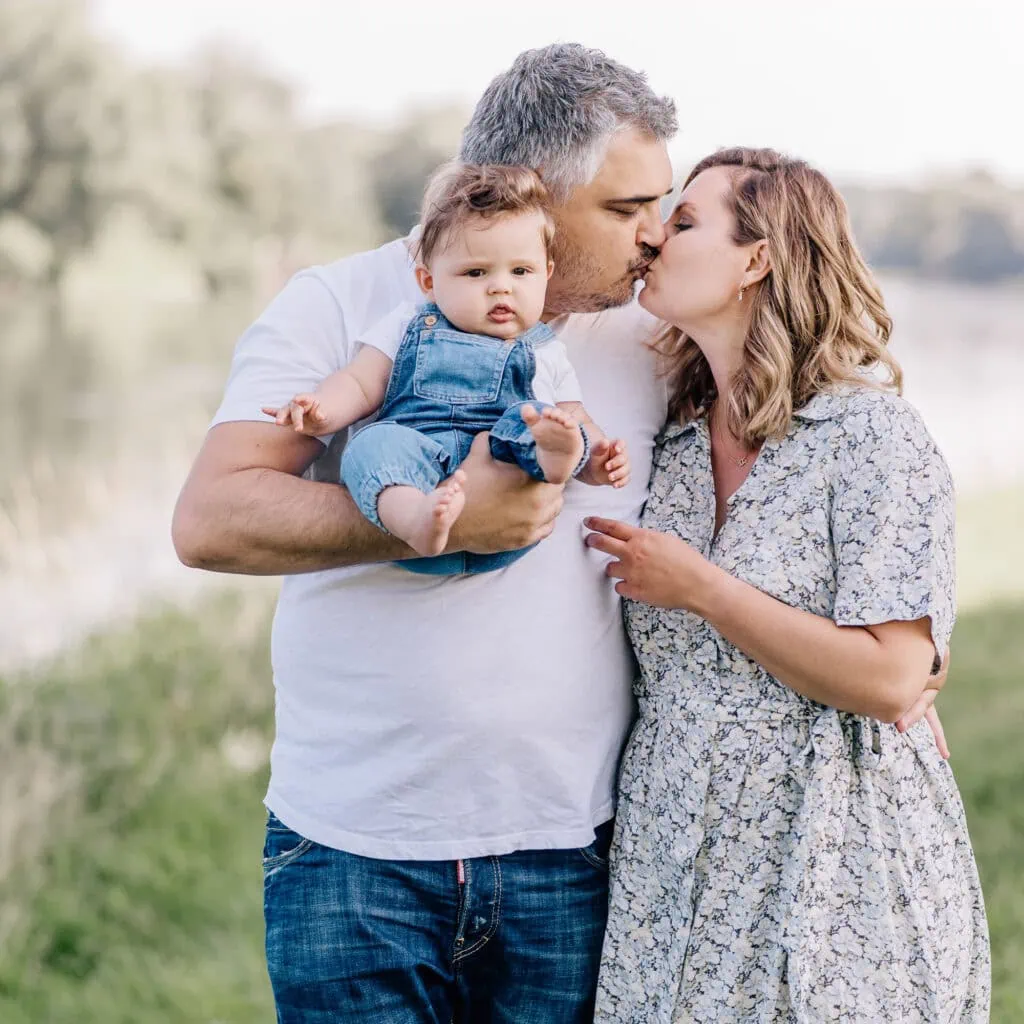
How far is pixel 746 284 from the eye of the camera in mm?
2371

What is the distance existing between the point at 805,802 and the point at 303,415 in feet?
3.34

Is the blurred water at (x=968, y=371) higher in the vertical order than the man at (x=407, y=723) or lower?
lower

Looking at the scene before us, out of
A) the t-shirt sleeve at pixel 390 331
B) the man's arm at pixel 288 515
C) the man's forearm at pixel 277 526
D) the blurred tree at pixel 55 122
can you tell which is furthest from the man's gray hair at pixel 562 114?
the blurred tree at pixel 55 122

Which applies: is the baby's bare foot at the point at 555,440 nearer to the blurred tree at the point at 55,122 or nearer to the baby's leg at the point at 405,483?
the baby's leg at the point at 405,483

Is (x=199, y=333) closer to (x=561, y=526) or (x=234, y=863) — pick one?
(x=234, y=863)

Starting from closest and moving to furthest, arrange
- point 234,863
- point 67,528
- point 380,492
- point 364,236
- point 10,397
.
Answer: point 380,492, point 234,863, point 67,528, point 10,397, point 364,236

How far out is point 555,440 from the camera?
1.93 meters

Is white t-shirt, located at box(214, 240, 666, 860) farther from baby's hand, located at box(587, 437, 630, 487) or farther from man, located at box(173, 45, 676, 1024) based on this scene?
baby's hand, located at box(587, 437, 630, 487)

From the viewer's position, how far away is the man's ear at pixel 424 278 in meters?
2.19

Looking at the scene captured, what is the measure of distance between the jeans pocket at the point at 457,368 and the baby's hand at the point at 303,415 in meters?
0.17

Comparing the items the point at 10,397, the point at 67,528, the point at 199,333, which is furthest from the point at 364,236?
the point at 67,528

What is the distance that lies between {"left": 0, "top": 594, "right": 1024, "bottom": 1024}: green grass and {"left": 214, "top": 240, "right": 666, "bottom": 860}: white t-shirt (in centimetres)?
188

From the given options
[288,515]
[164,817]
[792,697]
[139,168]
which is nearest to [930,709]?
[792,697]

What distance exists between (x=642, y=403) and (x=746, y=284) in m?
0.29
